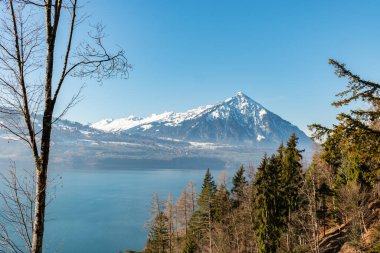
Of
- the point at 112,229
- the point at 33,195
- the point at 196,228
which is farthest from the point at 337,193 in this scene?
the point at 112,229

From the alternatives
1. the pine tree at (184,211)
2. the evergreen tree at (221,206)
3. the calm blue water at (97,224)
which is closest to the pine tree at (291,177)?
the evergreen tree at (221,206)

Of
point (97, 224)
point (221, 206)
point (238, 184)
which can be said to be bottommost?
point (97, 224)

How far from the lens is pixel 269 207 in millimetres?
36000

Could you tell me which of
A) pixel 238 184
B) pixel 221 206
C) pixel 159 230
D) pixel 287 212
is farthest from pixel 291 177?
pixel 159 230

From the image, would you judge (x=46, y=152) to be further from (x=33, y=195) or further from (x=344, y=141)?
(x=344, y=141)

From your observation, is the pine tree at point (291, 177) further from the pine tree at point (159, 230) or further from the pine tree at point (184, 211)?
the pine tree at point (184, 211)

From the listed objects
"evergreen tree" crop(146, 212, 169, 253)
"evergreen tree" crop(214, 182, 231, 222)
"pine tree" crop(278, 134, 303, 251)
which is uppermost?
"pine tree" crop(278, 134, 303, 251)

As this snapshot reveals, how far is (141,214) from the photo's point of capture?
128m

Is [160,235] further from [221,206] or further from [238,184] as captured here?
[238,184]

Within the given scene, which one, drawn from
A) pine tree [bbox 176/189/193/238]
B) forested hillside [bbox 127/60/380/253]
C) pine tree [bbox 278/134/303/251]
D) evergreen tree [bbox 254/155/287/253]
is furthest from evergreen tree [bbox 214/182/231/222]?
pine tree [bbox 278/134/303/251]

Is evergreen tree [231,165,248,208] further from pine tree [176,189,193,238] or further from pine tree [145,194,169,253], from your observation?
pine tree [145,194,169,253]

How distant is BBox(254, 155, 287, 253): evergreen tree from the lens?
3441cm

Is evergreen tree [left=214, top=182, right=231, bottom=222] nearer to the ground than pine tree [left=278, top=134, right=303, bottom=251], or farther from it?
nearer to the ground

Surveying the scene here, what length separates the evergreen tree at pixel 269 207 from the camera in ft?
113
